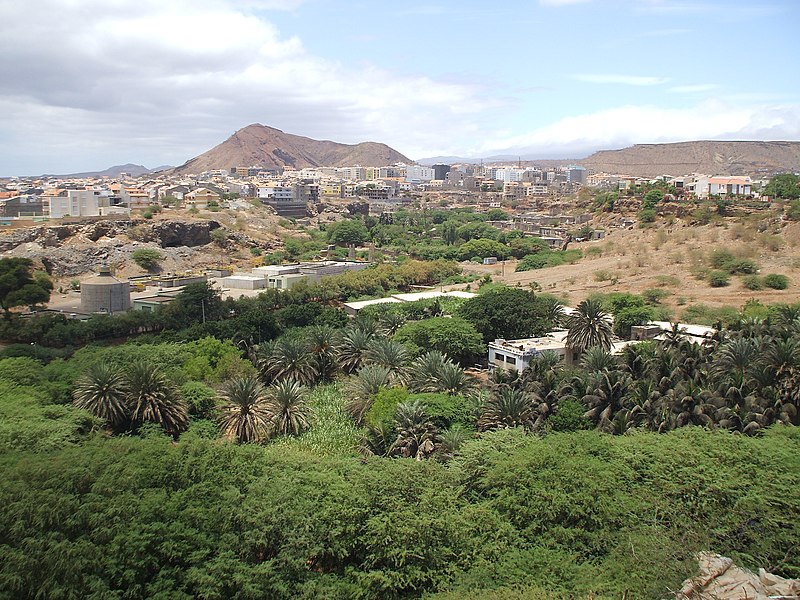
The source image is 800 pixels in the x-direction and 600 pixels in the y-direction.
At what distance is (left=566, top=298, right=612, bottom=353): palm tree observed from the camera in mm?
26516

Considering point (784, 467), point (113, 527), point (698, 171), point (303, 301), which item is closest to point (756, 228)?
point (303, 301)

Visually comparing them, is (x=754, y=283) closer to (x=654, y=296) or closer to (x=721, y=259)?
(x=721, y=259)

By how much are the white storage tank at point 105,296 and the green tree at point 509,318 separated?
19566 mm

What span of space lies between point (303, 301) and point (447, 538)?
28149mm

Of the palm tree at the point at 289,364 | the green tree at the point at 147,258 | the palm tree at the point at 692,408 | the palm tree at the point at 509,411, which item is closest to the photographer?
the palm tree at the point at 692,408

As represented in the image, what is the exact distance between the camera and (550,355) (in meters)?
25.2

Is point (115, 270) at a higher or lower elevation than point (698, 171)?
lower

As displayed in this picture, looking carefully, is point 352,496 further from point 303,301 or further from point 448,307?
point 303,301

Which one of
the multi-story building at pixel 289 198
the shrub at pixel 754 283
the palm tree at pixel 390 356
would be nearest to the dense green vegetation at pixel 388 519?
the palm tree at pixel 390 356

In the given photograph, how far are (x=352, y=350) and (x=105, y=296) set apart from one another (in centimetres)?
1830

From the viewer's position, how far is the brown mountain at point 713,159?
157m

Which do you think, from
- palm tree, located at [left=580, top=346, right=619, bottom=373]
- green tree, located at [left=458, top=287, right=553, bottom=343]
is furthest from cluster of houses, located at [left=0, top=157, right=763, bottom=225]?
palm tree, located at [left=580, top=346, right=619, bottom=373]

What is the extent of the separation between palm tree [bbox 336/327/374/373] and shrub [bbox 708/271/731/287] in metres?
23.7

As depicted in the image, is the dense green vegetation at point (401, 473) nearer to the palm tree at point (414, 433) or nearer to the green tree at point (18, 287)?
the palm tree at point (414, 433)
